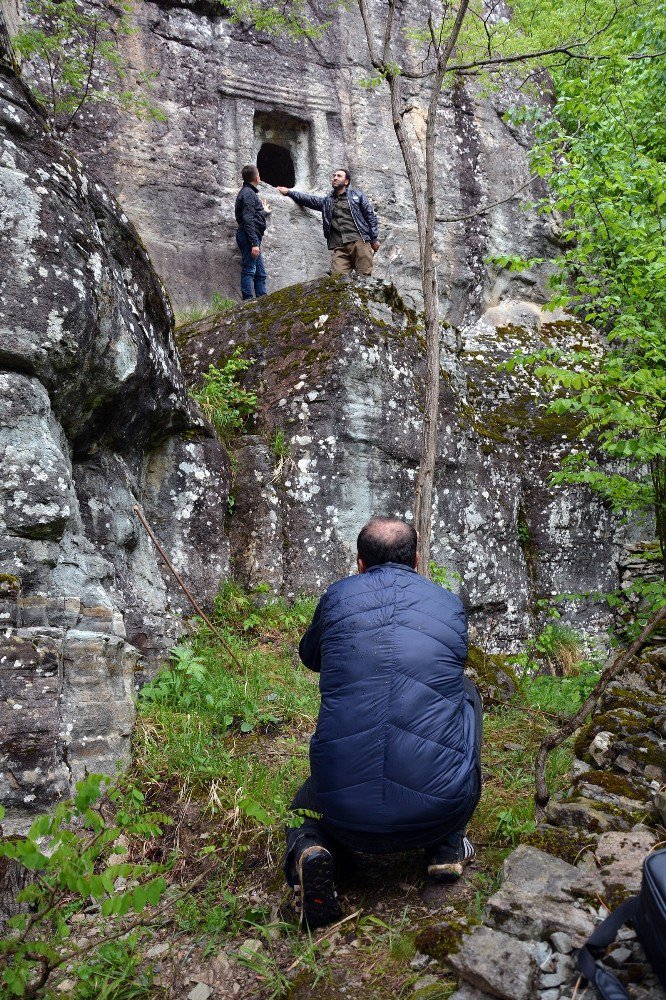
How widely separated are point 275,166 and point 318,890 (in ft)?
37.4

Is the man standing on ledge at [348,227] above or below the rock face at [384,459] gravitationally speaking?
above

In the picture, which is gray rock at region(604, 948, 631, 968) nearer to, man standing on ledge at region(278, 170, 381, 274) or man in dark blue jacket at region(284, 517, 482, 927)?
man in dark blue jacket at region(284, 517, 482, 927)

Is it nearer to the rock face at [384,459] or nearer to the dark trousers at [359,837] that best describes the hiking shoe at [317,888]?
the dark trousers at [359,837]

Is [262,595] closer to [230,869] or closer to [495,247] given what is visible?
[230,869]

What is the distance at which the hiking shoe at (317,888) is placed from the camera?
2449 mm

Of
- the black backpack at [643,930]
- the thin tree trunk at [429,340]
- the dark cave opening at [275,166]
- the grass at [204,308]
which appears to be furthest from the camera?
the dark cave opening at [275,166]

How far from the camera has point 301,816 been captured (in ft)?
8.73

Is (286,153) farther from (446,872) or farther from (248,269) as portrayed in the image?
(446,872)

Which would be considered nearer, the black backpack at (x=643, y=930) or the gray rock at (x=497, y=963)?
the black backpack at (x=643, y=930)

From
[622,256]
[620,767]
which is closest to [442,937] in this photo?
[620,767]

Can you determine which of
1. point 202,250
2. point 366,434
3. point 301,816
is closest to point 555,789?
point 301,816

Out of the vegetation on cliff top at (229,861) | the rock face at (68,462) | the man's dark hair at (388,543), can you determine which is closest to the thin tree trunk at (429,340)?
the vegetation on cliff top at (229,861)

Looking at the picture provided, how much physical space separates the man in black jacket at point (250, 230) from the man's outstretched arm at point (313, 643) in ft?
23.5

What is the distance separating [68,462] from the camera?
Result: 12.9 ft
